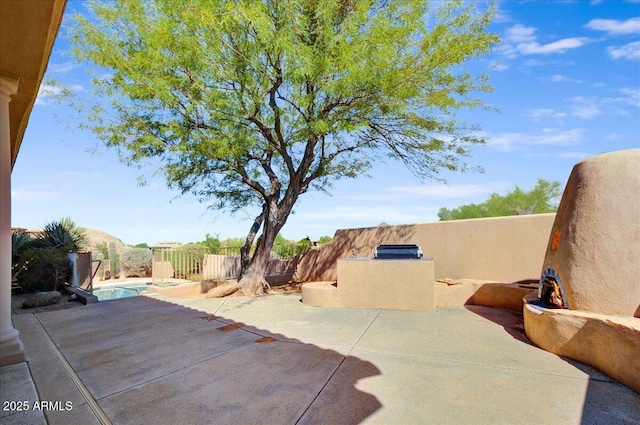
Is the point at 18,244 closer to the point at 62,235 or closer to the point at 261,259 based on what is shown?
the point at 62,235

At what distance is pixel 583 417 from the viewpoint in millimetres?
2799

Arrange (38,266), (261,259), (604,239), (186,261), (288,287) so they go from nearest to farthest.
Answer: (604,239) → (38,266) → (261,259) → (186,261) → (288,287)

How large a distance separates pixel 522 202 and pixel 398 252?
31920mm

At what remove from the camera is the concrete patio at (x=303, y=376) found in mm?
2879

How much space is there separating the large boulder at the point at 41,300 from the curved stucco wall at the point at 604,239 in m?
10.9

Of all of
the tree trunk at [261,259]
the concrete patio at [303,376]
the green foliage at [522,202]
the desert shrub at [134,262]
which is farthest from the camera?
the green foliage at [522,202]

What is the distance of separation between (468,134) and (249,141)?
266 inches

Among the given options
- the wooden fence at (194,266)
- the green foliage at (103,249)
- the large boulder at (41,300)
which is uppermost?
the green foliage at (103,249)

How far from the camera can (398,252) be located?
839 centimetres

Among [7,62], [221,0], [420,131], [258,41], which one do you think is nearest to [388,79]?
[420,131]

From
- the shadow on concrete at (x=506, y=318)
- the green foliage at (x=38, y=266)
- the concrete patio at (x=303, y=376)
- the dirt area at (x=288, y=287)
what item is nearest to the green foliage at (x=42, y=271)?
the green foliage at (x=38, y=266)

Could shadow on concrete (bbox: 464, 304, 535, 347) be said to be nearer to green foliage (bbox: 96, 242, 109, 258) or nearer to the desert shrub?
the desert shrub

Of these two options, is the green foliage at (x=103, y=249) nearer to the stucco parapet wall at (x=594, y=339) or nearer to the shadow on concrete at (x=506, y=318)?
the shadow on concrete at (x=506, y=318)

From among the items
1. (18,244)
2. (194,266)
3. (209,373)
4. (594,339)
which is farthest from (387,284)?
(18,244)
